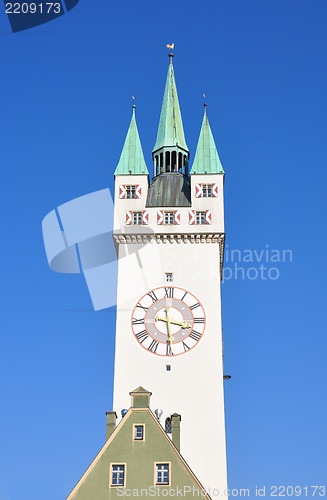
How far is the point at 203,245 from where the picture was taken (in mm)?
45031

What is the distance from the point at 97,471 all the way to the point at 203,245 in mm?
14464

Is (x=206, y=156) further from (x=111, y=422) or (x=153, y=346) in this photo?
(x=111, y=422)

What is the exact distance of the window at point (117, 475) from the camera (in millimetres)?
33969

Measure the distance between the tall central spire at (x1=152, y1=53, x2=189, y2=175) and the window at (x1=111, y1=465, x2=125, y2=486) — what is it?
61.2 ft

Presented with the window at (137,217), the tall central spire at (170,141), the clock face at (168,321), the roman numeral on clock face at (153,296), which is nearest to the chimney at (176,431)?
the clock face at (168,321)

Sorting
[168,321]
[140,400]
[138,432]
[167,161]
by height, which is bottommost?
[138,432]

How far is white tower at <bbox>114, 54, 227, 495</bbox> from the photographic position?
41.1 m

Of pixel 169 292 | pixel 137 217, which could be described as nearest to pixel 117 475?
pixel 169 292

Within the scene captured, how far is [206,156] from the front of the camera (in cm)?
4753

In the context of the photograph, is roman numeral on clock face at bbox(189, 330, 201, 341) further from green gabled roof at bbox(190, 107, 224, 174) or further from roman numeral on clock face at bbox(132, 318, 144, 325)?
green gabled roof at bbox(190, 107, 224, 174)

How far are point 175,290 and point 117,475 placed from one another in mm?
11885

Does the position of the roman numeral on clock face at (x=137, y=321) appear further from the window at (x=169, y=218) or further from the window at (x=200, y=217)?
the window at (x=200, y=217)

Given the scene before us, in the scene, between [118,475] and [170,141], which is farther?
[170,141]

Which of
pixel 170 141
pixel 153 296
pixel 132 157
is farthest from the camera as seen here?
pixel 170 141
